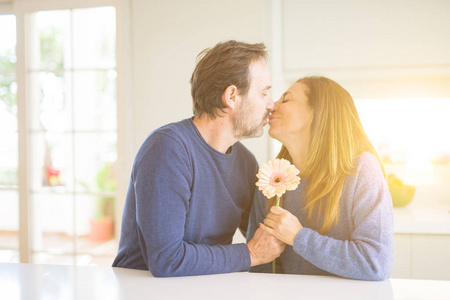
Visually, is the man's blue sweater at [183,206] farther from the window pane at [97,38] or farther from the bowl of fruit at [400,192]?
the window pane at [97,38]

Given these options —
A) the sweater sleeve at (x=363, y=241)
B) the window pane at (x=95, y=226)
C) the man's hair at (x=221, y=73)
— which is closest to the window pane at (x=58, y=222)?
the window pane at (x=95, y=226)

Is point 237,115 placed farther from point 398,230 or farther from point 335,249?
point 398,230

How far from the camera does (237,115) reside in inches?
67.0

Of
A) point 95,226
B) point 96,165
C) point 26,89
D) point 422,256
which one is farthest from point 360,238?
point 96,165

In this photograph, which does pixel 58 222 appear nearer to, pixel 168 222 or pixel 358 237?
pixel 168 222

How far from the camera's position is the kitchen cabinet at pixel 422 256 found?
2479mm

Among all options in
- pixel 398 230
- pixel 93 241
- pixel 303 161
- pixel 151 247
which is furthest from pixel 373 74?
pixel 93 241

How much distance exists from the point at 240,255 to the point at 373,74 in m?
1.72

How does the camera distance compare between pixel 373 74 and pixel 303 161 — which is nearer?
pixel 303 161

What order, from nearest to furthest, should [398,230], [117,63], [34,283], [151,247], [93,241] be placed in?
1. [34,283]
2. [151,247]
3. [398,230]
4. [117,63]
5. [93,241]

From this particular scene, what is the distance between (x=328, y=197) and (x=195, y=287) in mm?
606

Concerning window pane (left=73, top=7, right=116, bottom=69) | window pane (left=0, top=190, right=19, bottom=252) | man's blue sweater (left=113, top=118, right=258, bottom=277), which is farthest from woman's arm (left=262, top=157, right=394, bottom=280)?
window pane (left=0, top=190, right=19, bottom=252)

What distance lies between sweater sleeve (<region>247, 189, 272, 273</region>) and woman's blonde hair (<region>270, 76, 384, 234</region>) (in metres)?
0.06

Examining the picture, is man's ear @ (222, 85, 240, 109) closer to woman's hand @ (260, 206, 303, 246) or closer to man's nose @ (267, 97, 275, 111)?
man's nose @ (267, 97, 275, 111)
